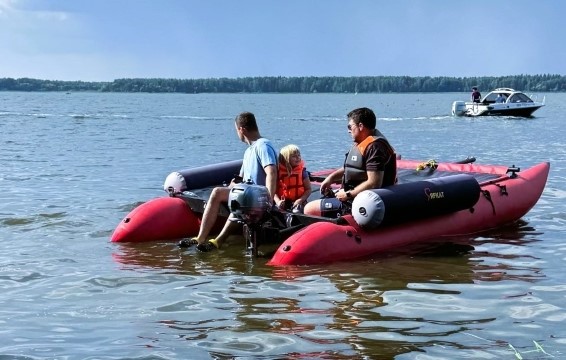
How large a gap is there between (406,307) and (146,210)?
3.99 metres

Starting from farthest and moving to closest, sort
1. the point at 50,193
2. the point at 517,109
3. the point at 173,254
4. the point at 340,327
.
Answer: the point at 517,109 → the point at 50,193 → the point at 173,254 → the point at 340,327

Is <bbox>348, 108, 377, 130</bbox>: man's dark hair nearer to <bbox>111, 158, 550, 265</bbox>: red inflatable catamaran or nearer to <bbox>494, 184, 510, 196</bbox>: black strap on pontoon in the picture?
<bbox>111, 158, 550, 265</bbox>: red inflatable catamaran

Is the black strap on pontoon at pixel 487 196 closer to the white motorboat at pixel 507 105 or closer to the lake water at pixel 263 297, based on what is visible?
the lake water at pixel 263 297

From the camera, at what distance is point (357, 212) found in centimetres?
794

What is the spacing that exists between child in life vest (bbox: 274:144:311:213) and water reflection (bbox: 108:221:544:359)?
0.76 meters

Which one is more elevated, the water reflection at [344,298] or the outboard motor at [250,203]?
the outboard motor at [250,203]

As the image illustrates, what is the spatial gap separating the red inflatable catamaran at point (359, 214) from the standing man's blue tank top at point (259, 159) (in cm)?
→ 44

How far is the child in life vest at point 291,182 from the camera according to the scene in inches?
336

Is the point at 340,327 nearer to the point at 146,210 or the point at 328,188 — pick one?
the point at 328,188

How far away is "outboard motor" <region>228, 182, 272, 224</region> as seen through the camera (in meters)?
7.57

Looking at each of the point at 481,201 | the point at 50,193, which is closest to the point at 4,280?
the point at 481,201

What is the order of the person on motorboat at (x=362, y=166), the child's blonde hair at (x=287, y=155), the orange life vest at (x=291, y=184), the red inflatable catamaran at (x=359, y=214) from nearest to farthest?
the red inflatable catamaran at (x=359, y=214) → the person on motorboat at (x=362, y=166) → the child's blonde hair at (x=287, y=155) → the orange life vest at (x=291, y=184)

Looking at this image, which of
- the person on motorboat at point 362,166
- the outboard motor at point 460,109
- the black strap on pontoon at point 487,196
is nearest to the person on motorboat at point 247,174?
the person on motorboat at point 362,166


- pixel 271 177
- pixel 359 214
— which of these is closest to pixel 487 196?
pixel 359 214
